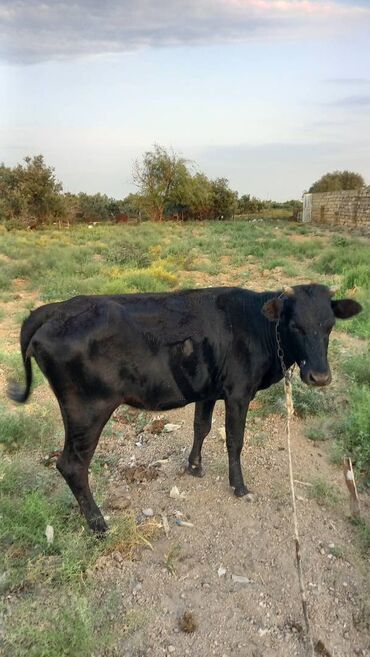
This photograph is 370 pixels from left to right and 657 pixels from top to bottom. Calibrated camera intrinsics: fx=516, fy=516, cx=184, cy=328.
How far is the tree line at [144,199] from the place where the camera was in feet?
120

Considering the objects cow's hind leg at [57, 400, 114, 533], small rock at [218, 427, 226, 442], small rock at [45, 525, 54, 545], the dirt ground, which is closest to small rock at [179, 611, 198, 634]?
the dirt ground

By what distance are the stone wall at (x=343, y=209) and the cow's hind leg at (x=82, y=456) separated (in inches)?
1066

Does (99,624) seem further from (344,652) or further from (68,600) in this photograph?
(344,652)

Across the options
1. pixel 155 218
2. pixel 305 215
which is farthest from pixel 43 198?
pixel 305 215

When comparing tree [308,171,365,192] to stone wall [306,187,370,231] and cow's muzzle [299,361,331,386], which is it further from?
cow's muzzle [299,361,331,386]

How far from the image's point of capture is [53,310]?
11.1 feet

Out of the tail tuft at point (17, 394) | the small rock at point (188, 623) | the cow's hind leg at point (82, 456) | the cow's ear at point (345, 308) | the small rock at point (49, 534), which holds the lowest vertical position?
the small rock at point (188, 623)

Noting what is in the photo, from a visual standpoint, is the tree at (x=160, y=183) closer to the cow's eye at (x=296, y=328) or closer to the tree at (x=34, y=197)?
the tree at (x=34, y=197)

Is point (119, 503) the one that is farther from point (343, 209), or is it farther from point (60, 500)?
point (343, 209)

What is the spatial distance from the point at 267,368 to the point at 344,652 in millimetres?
1875

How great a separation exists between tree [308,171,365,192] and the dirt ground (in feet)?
176

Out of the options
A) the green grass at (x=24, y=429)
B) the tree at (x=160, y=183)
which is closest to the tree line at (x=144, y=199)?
the tree at (x=160, y=183)

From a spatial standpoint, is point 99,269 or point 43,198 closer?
point 99,269

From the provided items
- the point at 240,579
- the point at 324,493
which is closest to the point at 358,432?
the point at 324,493
